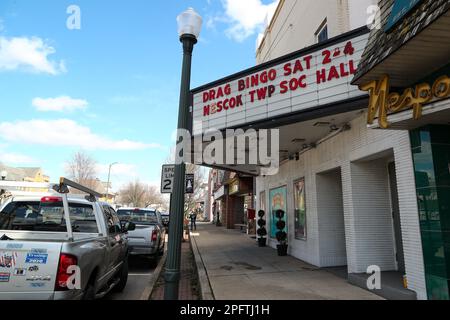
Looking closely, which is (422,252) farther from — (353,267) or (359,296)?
(353,267)

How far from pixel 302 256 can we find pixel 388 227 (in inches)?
133

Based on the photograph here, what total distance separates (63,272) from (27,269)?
1.24 ft

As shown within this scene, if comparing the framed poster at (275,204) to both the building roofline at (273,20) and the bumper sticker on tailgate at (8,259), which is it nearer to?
the building roofline at (273,20)

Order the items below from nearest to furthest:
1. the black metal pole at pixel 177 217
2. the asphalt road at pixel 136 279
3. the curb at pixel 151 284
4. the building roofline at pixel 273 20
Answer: the black metal pole at pixel 177 217, the curb at pixel 151 284, the asphalt road at pixel 136 279, the building roofline at pixel 273 20

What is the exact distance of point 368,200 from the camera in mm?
7414

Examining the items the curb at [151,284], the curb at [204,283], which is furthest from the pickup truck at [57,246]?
the curb at [204,283]

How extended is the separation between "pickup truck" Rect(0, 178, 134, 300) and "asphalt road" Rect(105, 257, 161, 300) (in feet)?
0.93

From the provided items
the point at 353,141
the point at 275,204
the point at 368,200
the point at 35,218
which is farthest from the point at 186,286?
the point at 275,204

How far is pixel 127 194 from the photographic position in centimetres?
7212

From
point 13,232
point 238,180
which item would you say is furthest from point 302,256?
point 238,180

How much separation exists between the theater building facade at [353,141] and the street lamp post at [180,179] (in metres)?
2.58

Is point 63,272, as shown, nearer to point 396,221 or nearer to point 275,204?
point 396,221

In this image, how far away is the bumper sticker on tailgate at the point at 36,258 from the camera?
3.84 meters

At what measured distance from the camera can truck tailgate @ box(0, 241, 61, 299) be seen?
3797mm
